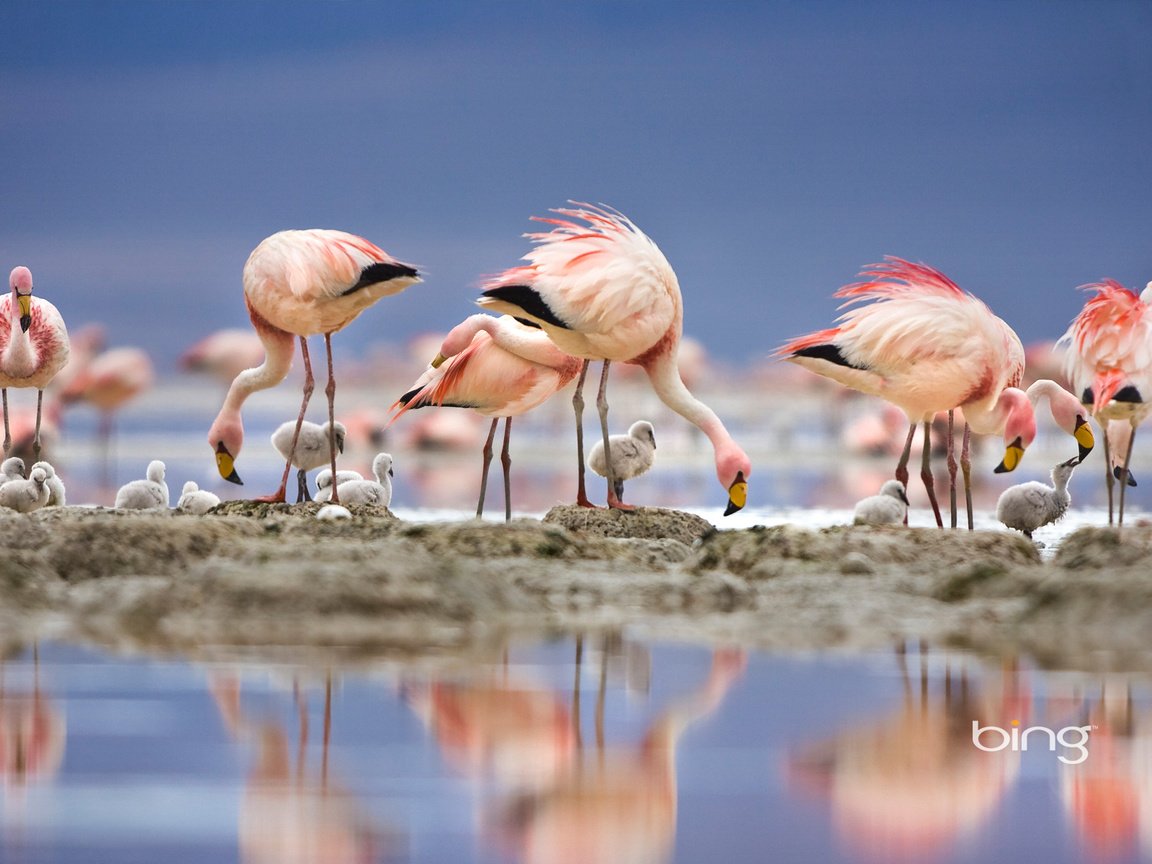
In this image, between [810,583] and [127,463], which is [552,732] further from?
[127,463]

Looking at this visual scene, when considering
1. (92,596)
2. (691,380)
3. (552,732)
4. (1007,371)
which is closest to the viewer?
(552,732)

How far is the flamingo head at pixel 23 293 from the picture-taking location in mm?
9320

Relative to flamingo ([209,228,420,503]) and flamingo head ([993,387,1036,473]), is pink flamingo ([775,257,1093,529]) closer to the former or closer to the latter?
flamingo head ([993,387,1036,473])

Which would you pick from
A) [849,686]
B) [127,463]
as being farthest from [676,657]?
[127,463]

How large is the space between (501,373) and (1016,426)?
7.45 feet

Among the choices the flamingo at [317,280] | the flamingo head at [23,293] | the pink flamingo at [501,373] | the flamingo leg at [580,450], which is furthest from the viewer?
the flamingo head at [23,293]

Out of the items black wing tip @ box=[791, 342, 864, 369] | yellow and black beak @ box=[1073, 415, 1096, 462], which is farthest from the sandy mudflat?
yellow and black beak @ box=[1073, 415, 1096, 462]

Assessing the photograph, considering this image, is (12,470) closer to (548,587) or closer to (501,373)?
(501,373)

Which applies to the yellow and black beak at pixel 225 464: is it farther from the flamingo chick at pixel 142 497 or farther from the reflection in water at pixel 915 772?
the reflection in water at pixel 915 772

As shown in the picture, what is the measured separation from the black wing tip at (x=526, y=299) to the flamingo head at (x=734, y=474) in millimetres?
898

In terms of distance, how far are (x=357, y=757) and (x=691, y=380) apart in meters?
16.7

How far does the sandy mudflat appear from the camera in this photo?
397cm

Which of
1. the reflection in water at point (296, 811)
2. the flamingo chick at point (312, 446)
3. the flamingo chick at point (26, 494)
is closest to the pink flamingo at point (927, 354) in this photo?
the flamingo chick at point (312, 446)

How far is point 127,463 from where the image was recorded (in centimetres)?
1597
